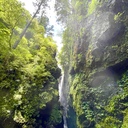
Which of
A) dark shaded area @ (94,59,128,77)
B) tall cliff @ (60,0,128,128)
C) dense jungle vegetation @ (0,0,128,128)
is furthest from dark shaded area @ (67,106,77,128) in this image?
dark shaded area @ (94,59,128,77)

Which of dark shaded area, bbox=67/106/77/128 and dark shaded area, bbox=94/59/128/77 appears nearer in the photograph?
dark shaded area, bbox=94/59/128/77

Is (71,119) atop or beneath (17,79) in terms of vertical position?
atop

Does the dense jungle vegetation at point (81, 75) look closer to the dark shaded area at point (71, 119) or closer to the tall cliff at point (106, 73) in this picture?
the tall cliff at point (106, 73)

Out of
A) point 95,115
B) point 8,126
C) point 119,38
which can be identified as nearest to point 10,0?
point 8,126

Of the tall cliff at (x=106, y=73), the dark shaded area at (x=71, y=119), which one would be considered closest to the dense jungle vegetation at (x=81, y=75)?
the tall cliff at (x=106, y=73)

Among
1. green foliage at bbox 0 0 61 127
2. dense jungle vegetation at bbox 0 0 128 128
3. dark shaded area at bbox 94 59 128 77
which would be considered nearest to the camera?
green foliage at bbox 0 0 61 127

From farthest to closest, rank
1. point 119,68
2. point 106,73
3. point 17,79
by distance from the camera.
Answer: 1. point 106,73
2. point 119,68
3. point 17,79

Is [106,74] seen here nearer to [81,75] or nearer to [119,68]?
[119,68]

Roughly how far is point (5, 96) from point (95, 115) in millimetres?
5583

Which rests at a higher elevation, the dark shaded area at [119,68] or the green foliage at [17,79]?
the dark shaded area at [119,68]

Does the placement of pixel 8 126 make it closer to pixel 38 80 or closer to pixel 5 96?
pixel 5 96

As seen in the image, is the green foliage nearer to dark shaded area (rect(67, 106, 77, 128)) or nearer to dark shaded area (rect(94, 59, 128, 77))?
dark shaded area (rect(67, 106, 77, 128))

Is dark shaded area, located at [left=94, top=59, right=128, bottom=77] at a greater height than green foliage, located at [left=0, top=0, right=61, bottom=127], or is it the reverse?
dark shaded area, located at [left=94, top=59, right=128, bottom=77]

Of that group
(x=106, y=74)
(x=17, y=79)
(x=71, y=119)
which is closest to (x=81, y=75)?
(x=106, y=74)
